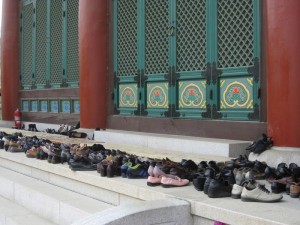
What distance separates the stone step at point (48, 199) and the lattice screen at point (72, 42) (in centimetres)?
417

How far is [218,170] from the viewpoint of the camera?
149 inches

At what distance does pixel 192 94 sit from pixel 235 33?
1.06m

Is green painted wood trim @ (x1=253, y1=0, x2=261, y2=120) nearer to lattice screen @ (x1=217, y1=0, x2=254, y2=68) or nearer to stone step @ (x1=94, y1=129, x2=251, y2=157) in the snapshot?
lattice screen @ (x1=217, y1=0, x2=254, y2=68)

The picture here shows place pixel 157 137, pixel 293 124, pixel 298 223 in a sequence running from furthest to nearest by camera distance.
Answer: pixel 157 137 < pixel 293 124 < pixel 298 223

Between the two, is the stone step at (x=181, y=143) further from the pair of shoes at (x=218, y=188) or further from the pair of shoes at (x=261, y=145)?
the pair of shoes at (x=218, y=188)

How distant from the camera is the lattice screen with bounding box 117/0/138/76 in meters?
7.30

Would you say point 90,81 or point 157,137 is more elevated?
point 90,81

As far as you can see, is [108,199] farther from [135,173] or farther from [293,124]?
[293,124]

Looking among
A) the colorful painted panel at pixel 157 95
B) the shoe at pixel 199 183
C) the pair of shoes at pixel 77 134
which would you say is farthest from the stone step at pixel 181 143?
the shoe at pixel 199 183

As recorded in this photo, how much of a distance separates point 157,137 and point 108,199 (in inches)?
93.8

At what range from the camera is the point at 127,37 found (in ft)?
24.4

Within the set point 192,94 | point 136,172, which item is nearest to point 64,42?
point 192,94

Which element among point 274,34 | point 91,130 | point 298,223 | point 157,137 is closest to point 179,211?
point 298,223

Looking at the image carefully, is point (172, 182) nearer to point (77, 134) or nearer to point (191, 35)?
point (191, 35)
